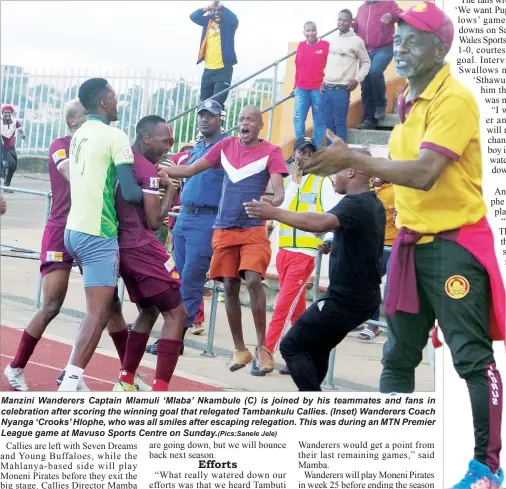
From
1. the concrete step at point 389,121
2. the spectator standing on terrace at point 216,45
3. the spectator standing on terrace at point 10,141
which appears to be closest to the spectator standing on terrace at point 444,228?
the spectator standing on terrace at point 216,45

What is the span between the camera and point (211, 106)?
7031 millimetres

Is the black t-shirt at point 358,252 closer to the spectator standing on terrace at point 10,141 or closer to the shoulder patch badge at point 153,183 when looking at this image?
the shoulder patch badge at point 153,183

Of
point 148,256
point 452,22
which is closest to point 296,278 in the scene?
point 148,256

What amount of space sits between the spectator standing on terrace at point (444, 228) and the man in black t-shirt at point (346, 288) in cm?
51

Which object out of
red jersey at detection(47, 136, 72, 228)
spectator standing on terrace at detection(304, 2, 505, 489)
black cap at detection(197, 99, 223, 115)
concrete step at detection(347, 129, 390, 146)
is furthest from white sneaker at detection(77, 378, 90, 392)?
concrete step at detection(347, 129, 390, 146)

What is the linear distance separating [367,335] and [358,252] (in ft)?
7.25

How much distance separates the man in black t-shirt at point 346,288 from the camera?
519 centimetres

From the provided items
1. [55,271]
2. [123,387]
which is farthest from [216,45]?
[123,387]

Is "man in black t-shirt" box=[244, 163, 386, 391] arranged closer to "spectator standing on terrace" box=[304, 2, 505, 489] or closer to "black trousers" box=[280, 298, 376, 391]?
"black trousers" box=[280, 298, 376, 391]

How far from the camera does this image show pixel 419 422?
477cm

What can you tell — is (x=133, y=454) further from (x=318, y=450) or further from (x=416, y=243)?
(x=416, y=243)

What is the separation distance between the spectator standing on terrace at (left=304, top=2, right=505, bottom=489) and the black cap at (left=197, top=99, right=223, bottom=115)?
2479 mm

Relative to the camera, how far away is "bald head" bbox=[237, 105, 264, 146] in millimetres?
6574

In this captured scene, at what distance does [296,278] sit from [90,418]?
2.23 meters
